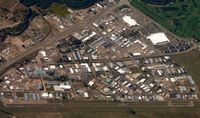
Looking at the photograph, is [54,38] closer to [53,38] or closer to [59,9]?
[53,38]

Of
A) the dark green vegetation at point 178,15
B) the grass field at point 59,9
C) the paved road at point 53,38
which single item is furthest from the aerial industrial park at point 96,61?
the dark green vegetation at point 178,15

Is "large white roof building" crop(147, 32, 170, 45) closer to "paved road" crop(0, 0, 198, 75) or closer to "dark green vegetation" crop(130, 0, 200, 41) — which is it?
"dark green vegetation" crop(130, 0, 200, 41)

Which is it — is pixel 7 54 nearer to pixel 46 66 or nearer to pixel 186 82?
pixel 46 66

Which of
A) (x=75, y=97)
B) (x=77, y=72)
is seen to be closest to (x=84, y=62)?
(x=77, y=72)

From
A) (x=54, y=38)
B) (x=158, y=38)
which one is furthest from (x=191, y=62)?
(x=54, y=38)

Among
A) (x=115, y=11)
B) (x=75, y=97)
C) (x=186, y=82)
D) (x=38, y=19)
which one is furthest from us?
(x=115, y=11)

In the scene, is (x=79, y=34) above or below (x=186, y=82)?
above
